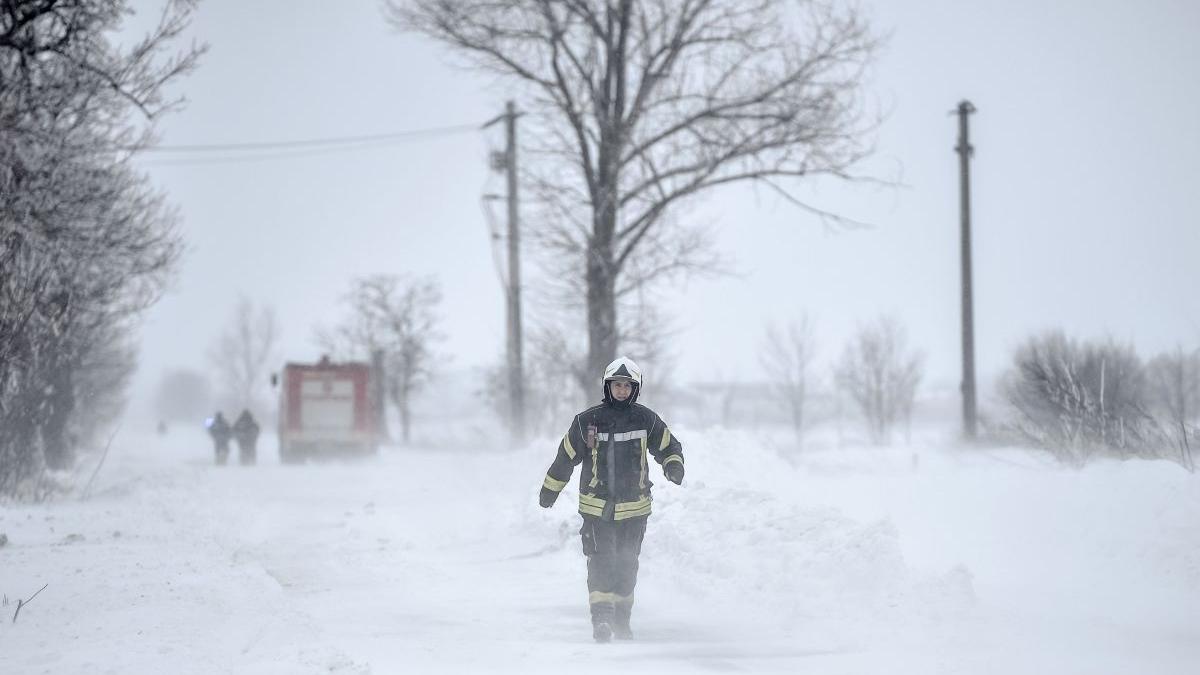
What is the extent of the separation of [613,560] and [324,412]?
93.5 feet

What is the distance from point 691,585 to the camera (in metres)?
9.38

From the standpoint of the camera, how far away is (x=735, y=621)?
8250 mm

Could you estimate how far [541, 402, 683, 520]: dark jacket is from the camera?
7801mm

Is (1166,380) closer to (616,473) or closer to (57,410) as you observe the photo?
(616,473)

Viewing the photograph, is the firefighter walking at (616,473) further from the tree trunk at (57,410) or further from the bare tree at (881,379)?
the bare tree at (881,379)

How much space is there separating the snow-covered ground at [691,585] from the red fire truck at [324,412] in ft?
65.6

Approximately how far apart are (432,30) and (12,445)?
33.3 ft

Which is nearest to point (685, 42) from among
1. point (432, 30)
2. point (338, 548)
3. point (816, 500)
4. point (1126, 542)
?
point (432, 30)

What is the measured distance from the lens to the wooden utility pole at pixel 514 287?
2542cm

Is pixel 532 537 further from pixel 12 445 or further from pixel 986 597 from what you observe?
pixel 12 445

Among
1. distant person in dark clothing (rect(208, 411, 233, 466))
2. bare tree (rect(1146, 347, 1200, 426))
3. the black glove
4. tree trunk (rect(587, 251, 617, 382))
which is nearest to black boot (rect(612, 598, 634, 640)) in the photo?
the black glove

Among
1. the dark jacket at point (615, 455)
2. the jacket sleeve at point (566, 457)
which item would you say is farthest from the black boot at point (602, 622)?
the jacket sleeve at point (566, 457)

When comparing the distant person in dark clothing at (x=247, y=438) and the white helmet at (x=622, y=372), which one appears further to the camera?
the distant person in dark clothing at (x=247, y=438)

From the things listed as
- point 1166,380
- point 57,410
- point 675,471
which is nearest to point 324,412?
point 57,410
